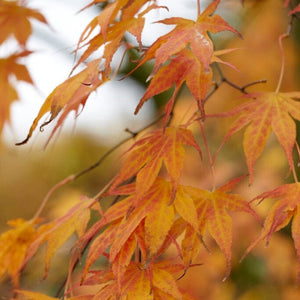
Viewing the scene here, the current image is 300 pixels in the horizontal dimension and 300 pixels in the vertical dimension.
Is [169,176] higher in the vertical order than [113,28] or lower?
lower

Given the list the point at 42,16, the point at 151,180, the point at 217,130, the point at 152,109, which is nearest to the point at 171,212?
the point at 151,180

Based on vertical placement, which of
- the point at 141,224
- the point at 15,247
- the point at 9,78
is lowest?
the point at 15,247

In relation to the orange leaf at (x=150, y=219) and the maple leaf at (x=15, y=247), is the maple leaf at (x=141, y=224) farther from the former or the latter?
the maple leaf at (x=15, y=247)

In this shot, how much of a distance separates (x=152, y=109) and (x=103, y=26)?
188 cm

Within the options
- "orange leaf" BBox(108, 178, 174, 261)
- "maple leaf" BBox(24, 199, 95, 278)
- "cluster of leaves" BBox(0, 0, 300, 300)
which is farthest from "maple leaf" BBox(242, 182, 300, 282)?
"maple leaf" BBox(24, 199, 95, 278)

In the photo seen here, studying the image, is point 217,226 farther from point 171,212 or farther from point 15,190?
point 15,190

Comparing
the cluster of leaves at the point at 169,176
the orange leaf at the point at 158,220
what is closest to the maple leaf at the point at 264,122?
the cluster of leaves at the point at 169,176

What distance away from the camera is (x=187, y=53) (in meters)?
0.63

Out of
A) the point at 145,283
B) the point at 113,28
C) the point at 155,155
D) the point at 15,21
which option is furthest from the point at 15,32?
the point at 145,283

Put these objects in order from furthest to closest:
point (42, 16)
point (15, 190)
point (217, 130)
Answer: point (15, 190) → point (217, 130) → point (42, 16)

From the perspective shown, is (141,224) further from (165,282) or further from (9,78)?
(9,78)

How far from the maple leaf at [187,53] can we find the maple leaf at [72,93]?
76mm

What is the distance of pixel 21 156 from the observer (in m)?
6.62

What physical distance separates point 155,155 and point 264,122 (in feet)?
0.48
